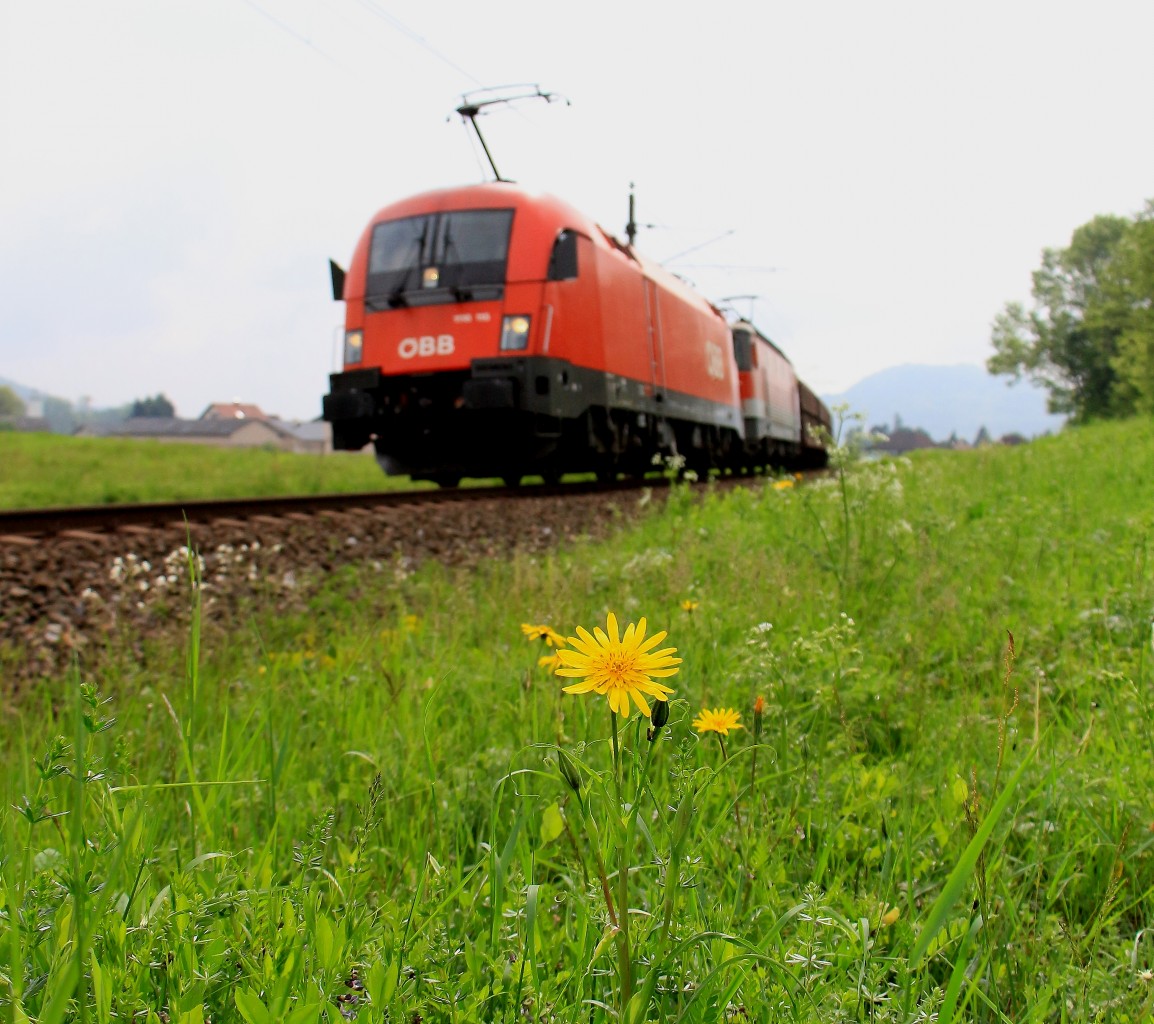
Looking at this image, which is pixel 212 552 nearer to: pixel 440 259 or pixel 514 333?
pixel 514 333

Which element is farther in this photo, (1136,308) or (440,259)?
(1136,308)

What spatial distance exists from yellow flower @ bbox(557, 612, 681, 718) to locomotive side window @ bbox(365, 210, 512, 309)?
8.91 meters

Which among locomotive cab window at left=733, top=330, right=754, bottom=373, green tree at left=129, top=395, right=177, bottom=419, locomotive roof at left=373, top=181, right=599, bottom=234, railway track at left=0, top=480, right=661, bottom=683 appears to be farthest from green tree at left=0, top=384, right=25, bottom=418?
railway track at left=0, top=480, right=661, bottom=683

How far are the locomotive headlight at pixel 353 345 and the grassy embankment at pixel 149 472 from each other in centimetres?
297

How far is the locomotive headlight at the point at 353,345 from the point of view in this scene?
1005 cm

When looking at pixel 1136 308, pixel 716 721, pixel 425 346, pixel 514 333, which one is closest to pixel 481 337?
pixel 514 333

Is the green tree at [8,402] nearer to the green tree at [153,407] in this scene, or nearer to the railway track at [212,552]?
the green tree at [153,407]

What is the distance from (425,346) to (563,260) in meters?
1.74

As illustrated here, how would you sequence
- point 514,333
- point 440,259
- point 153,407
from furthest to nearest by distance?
point 153,407 < point 440,259 < point 514,333

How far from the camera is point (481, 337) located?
9.53 metres

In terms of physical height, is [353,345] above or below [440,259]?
below

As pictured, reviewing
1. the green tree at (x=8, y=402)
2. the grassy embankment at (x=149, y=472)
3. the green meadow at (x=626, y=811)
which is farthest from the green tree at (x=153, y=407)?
the green meadow at (x=626, y=811)

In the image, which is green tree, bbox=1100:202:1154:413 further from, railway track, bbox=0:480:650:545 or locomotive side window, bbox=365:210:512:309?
railway track, bbox=0:480:650:545

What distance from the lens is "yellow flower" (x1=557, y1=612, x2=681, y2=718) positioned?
3.32ft
